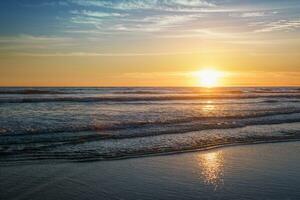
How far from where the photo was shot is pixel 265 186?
7.41m

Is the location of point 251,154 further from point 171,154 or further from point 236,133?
point 236,133

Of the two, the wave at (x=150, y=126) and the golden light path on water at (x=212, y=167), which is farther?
the wave at (x=150, y=126)

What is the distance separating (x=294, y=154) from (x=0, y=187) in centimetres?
802

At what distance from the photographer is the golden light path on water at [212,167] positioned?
789 centimetres

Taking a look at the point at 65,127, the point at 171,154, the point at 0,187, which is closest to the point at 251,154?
the point at 171,154

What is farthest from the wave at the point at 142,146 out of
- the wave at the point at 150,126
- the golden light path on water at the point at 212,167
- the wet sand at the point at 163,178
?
the wave at the point at 150,126

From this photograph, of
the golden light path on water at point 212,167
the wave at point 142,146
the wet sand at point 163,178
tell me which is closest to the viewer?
the wet sand at point 163,178

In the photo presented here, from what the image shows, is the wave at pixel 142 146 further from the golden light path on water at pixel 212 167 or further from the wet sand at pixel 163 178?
the golden light path on water at pixel 212 167

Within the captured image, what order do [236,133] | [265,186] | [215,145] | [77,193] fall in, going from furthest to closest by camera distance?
[236,133]
[215,145]
[265,186]
[77,193]

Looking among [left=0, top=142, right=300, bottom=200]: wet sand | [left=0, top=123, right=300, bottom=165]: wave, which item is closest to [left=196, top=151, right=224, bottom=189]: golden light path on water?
[left=0, top=142, right=300, bottom=200]: wet sand

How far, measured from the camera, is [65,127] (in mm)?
15234

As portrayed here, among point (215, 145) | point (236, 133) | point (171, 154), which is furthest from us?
point (236, 133)

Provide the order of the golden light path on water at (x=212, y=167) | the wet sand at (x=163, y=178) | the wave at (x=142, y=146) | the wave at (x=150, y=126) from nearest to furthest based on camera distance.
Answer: the wet sand at (x=163, y=178) < the golden light path on water at (x=212, y=167) < the wave at (x=142, y=146) < the wave at (x=150, y=126)

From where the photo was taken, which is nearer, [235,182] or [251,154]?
[235,182]
